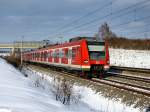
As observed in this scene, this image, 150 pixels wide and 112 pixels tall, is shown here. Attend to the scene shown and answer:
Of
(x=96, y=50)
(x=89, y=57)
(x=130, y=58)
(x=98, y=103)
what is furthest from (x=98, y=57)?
(x=130, y=58)

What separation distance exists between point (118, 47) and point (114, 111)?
38988mm

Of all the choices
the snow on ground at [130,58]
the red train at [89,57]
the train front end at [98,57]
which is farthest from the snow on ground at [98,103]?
the snow on ground at [130,58]

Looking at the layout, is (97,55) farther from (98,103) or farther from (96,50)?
(98,103)

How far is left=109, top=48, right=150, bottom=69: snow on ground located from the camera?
44.9 meters

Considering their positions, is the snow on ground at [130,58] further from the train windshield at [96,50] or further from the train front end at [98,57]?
the train windshield at [96,50]

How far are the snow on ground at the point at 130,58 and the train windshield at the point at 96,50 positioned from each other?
2038 cm

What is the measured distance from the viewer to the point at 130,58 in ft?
155

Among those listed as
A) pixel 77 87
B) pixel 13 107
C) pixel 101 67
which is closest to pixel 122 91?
pixel 77 87

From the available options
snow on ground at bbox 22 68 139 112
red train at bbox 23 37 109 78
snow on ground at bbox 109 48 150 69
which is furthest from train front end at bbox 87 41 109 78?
snow on ground at bbox 109 48 150 69

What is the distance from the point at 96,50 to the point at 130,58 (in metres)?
23.9

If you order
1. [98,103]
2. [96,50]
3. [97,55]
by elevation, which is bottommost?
[98,103]

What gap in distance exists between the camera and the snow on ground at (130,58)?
44.9 metres

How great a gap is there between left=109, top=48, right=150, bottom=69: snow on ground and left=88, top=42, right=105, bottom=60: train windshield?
802 inches

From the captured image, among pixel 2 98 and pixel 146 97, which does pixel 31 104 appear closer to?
pixel 2 98
